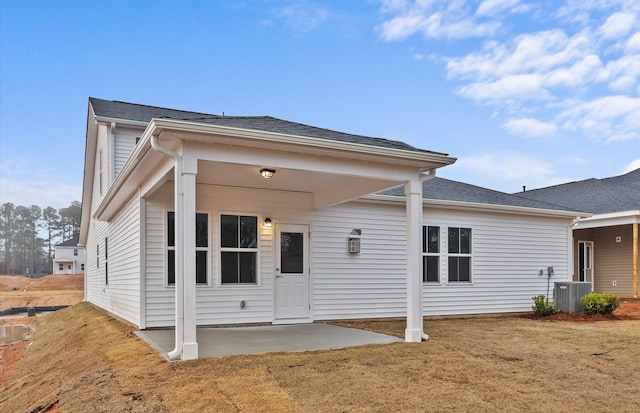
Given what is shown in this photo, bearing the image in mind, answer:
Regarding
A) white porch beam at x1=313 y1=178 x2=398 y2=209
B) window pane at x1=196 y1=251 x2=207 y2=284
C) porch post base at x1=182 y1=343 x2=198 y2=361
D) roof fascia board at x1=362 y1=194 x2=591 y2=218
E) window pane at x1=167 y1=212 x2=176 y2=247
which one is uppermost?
white porch beam at x1=313 y1=178 x2=398 y2=209

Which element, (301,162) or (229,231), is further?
(229,231)

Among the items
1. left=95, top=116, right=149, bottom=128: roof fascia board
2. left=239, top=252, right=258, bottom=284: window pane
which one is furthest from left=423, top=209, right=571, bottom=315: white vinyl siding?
left=95, top=116, right=149, bottom=128: roof fascia board

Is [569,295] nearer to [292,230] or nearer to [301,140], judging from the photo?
[292,230]

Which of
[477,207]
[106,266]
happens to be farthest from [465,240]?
[106,266]

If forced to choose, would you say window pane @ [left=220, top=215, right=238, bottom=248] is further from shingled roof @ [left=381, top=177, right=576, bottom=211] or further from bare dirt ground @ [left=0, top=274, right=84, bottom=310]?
bare dirt ground @ [left=0, top=274, right=84, bottom=310]

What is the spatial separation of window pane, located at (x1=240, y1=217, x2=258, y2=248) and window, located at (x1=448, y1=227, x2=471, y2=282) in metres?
4.52

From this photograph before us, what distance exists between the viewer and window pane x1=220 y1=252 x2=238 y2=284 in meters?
8.16

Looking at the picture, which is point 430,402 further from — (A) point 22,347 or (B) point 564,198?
(B) point 564,198

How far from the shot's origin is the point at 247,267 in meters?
8.36

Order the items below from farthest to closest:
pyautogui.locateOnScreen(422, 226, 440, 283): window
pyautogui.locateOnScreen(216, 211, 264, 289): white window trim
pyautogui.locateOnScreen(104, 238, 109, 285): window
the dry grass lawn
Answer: pyautogui.locateOnScreen(104, 238, 109, 285): window < pyautogui.locateOnScreen(422, 226, 440, 283): window < pyautogui.locateOnScreen(216, 211, 264, 289): white window trim < the dry grass lawn

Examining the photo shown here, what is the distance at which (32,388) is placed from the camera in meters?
6.19

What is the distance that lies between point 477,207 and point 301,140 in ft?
19.8

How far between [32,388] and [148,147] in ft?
12.2

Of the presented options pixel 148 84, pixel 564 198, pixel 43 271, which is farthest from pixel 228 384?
pixel 43 271
